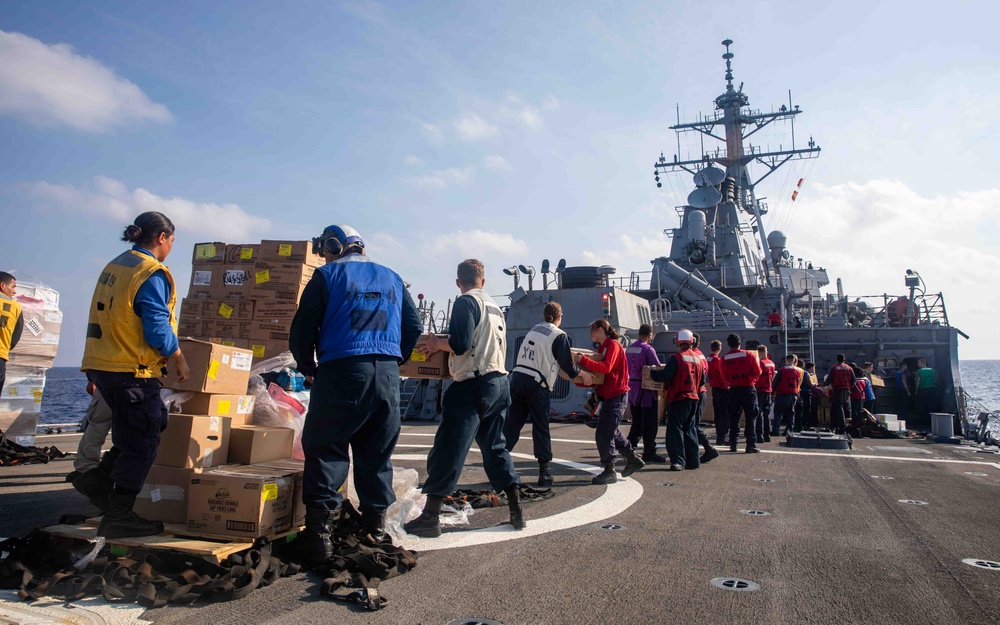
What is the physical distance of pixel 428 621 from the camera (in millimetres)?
2717

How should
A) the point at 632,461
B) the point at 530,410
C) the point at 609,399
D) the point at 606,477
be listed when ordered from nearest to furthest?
the point at 530,410, the point at 606,477, the point at 609,399, the point at 632,461

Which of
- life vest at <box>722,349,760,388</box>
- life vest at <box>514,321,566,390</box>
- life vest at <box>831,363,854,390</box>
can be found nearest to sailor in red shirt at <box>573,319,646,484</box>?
life vest at <box>514,321,566,390</box>

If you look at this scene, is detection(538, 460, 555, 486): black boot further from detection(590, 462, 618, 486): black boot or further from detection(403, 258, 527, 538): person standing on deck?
detection(403, 258, 527, 538): person standing on deck

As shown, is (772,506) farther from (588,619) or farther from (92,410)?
(92,410)


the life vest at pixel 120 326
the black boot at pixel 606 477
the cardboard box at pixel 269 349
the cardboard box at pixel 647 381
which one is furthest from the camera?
the cardboard box at pixel 647 381

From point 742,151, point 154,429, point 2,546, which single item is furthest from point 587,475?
point 742,151

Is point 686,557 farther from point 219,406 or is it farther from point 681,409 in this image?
point 681,409

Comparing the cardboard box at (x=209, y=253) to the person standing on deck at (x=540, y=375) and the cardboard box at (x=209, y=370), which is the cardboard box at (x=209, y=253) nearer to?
the cardboard box at (x=209, y=370)

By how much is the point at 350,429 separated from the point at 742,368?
738cm

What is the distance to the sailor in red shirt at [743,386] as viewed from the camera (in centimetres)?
943

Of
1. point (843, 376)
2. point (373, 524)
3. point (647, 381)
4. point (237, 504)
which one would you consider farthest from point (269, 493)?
point (843, 376)

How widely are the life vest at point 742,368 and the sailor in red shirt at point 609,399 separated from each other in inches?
133

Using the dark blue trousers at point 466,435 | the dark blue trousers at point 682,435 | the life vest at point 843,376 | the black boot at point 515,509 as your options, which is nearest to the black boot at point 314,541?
the dark blue trousers at point 466,435

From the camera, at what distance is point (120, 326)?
11.3 ft
